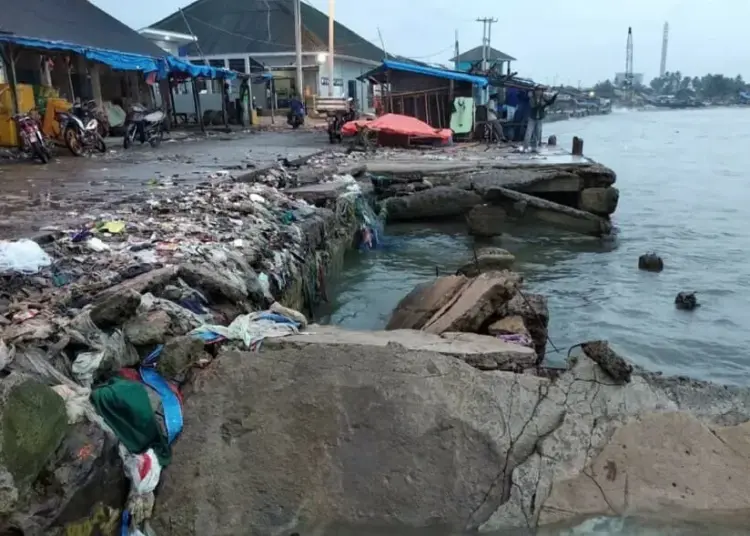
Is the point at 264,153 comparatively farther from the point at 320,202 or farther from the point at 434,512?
the point at 434,512

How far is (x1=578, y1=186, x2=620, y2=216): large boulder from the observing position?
13.4m

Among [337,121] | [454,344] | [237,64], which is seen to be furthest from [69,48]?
[237,64]

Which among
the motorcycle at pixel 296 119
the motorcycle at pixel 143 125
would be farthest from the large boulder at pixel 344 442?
the motorcycle at pixel 296 119

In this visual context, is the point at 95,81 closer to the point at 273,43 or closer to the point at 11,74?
the point at 11,74

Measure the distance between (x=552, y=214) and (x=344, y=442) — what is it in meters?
10.3

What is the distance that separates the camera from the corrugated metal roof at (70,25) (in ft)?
50.8

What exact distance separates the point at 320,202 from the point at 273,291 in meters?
3.87

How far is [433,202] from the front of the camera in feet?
43.5

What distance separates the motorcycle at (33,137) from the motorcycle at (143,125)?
13.8 ft

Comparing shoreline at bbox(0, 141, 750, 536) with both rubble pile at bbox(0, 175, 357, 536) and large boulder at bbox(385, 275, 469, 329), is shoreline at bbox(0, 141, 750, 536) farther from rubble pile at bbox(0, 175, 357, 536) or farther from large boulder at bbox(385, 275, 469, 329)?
large boulder at bbox(385, 275, 469, 329)

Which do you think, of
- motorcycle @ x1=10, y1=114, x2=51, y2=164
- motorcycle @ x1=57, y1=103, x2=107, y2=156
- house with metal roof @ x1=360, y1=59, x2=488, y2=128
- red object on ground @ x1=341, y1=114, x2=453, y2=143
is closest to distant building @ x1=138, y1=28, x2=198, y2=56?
house with metal roof @ x1=360, y1=59, x2=488, y2=128

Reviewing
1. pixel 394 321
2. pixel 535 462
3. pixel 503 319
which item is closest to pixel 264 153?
pixel 394 321

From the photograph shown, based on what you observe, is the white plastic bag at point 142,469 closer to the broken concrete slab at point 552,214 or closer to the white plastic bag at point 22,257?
the white plastic bag at point 22,257

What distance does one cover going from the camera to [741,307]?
913 centimetres
